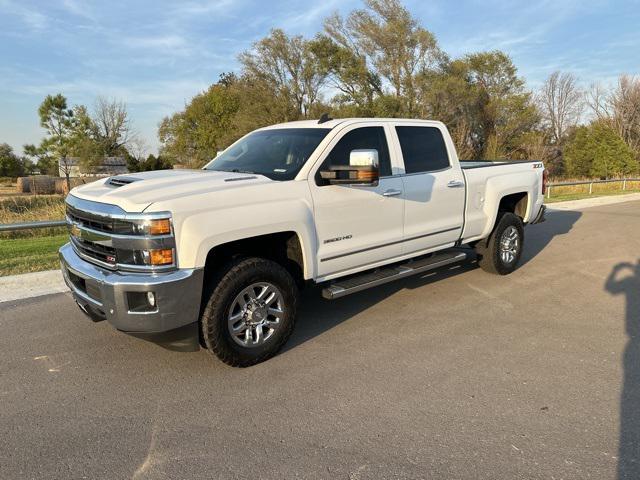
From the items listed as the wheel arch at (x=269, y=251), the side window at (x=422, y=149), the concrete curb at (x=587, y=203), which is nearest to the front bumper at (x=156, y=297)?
the wheel arch at (x=269, y=251)

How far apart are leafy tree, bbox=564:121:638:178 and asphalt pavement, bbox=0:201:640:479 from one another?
35787mm

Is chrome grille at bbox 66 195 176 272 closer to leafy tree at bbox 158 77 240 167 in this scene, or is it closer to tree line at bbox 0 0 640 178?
tree line at bbox 0 0 640 178

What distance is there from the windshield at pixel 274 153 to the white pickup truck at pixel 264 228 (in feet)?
0.06

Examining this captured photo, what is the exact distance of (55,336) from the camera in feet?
14.3

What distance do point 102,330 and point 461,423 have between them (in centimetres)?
335

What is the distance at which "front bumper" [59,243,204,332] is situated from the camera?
3211mm

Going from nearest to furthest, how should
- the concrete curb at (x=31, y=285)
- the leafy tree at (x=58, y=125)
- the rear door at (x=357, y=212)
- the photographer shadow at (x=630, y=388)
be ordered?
the photographer shadow at (x=630, y=388) → the rear door at (x=357, y=212) → the concrete curb at (x=31, y=285) → the leafy tree at (x=58, y=125)

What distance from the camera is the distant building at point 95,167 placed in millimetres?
38838

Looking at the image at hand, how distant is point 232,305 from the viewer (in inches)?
142

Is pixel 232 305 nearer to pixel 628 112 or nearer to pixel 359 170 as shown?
pixel 359 170

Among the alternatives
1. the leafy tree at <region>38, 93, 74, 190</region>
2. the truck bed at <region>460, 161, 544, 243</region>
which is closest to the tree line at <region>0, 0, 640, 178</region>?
the leafy tree at <region>38, 93, 74, 190</region>

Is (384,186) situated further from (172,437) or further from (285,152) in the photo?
(172,437)

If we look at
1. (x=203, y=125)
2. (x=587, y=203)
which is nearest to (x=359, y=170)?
(x=587, y=203)

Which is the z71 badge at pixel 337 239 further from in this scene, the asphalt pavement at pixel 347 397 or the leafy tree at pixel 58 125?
the leafy tree at pixel 58 125
